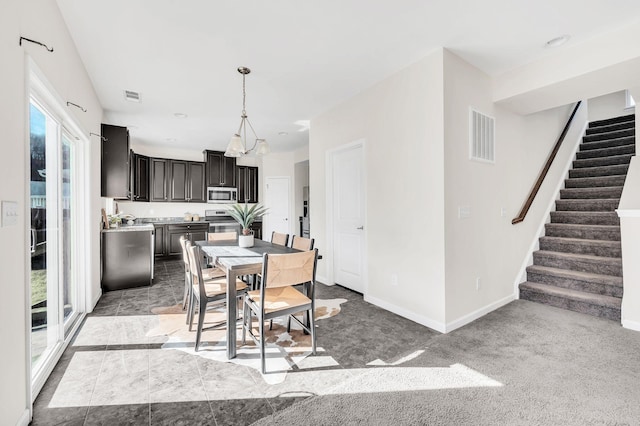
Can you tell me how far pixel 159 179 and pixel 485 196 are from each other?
6105 mm

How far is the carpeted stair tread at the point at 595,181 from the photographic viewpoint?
13.5 feet

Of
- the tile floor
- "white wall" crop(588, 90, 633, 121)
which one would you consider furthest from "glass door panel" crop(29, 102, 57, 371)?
"white wall" crop(588, 90, 633, 121)

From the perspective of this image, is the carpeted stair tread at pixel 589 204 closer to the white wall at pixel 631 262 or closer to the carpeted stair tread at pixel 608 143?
the white wall at pixel 631 262

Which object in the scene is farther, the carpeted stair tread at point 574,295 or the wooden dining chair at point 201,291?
the carpeted stair tread at point 574,295

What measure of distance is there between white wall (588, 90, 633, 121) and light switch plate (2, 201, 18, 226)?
809 centimetres

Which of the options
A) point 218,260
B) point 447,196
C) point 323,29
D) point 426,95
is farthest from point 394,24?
point 218,260

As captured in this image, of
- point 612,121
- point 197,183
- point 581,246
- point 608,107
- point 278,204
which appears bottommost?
point 581,246

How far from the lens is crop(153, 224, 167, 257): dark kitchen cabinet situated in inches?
242

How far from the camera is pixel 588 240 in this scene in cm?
371

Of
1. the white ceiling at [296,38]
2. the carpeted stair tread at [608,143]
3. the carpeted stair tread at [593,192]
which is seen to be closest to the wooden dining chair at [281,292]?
the white ceiling at [296,38]

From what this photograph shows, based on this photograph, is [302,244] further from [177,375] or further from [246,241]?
[177,375]

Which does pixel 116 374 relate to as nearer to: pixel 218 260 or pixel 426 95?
pixel 218 260

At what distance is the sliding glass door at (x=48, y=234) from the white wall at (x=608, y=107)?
8.12m

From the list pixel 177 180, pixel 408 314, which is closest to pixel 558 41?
pixel 408 314
